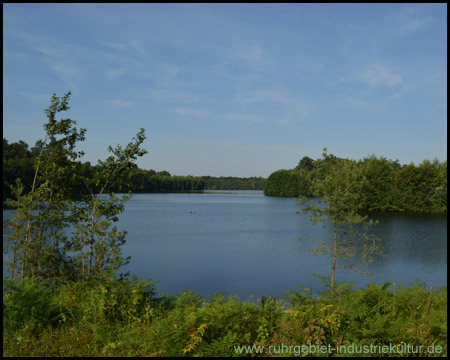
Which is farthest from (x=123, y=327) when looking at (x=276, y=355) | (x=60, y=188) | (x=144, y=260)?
(x=144, y=260)

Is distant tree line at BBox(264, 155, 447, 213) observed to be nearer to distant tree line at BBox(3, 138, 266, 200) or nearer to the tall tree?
distant tree line at BBox(3, 138, 266, 200)

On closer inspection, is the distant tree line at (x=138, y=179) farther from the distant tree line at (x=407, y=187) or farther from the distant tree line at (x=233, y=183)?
the distant tree line at (x=407, y=187)

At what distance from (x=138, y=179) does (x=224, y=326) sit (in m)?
6.45

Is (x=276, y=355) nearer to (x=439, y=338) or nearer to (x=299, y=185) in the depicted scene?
(x=439, y=338)

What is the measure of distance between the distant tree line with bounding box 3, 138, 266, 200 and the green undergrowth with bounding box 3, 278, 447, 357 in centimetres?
442

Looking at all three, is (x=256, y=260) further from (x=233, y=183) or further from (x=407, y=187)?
(x=233, y=183)

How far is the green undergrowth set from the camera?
4.04 metres

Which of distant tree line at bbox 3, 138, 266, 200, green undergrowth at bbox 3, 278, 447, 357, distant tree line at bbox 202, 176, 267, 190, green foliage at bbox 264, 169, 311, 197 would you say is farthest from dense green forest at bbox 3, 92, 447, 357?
distant tree line at bbox 202, 176, 267, 190

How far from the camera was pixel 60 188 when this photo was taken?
8.96 meters

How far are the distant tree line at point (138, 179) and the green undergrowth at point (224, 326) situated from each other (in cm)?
442

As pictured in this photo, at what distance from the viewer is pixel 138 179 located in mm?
10109

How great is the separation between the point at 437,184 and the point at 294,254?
41.1m

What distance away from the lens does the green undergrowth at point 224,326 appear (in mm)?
4043

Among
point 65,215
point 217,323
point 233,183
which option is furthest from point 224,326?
point 233,183
